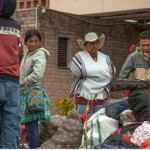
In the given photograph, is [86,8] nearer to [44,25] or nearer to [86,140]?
[44,25]

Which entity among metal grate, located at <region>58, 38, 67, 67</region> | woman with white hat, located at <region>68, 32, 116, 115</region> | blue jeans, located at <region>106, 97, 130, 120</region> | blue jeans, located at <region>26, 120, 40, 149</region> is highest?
metal grate, located at <region>58, 38, 67, 67</region>

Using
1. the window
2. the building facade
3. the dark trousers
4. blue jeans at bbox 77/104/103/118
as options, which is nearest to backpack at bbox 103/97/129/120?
the dark trousers

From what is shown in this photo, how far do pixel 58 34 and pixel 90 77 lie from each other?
8.74m

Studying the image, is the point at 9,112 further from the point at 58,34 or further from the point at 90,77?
the point at 58,34

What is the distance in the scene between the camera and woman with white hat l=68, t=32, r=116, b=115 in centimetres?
777

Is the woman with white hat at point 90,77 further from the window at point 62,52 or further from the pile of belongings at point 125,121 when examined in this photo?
the window at point 62,52

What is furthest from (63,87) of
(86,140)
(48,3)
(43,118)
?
(86,140)

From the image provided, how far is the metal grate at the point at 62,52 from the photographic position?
16.6 metres

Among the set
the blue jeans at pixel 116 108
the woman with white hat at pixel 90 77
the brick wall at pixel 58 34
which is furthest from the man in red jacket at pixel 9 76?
the brick wall at pixel 58 34

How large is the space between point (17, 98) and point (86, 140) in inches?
34.6

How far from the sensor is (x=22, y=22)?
16141 mm

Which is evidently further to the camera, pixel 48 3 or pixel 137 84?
pixel 48 3

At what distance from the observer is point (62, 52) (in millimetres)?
16719

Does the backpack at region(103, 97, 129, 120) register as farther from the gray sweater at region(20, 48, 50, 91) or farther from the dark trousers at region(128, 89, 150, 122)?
the gray sweater at region(20, 48, 50, 91)
